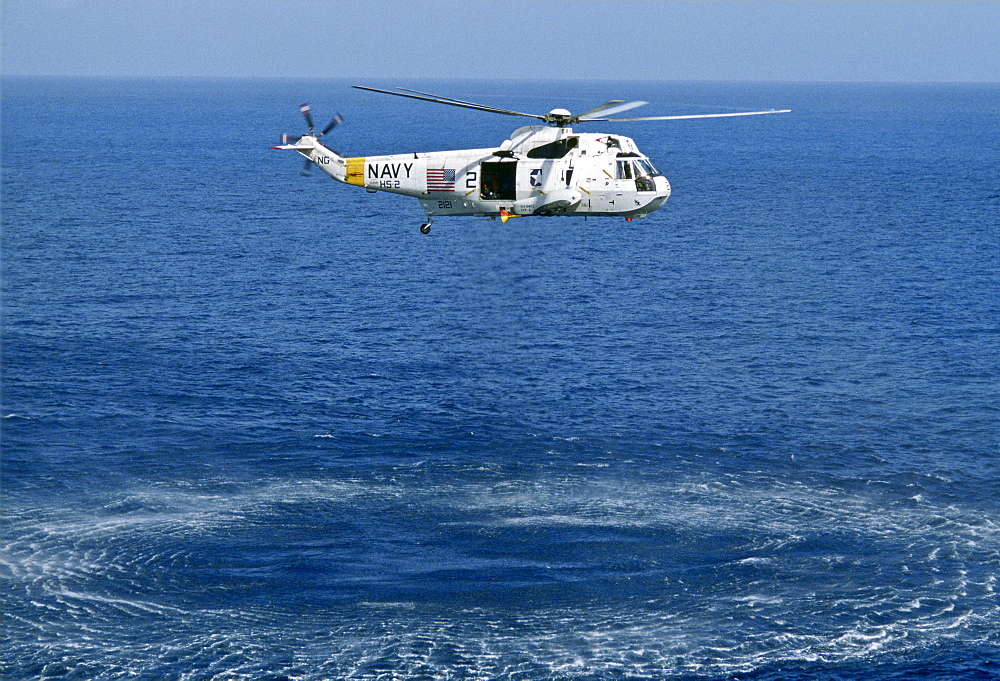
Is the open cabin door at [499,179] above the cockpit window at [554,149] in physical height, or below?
below

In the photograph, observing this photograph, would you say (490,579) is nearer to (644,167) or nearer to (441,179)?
(441,179)

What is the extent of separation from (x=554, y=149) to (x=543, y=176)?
7.41ft

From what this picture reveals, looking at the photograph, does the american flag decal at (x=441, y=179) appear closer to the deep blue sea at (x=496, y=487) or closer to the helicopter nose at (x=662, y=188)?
the helicopter nose at (x=662, y=188)

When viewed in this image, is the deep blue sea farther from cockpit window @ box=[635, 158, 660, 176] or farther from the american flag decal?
cockpit window @ box=[635, 158, 660, 176]

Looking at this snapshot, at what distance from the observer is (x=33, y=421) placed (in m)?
134

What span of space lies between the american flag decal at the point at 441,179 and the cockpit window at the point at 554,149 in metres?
6.28

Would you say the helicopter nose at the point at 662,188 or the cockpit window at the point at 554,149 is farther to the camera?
the helicopter nose at the point at 662,188

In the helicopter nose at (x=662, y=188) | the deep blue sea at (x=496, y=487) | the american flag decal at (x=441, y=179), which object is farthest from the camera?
the deep blue sea at (x=496, y=487)

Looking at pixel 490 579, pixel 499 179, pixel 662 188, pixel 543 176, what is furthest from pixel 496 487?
pixel 662 188

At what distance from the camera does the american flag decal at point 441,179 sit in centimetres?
8931

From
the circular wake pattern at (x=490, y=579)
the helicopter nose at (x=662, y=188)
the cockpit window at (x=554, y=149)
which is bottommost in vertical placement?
the circular wake pattern at (x=490, y=579)

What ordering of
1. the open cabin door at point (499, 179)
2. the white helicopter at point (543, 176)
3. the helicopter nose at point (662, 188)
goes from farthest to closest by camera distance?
the open cabin door at point (499, 179)
the helicopter nose at point (662, 188)
the white helicopter at point (543, 176)

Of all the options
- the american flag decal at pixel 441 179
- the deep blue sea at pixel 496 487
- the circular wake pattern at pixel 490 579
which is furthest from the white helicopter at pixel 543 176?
the deep blue sea at pixel 496 487

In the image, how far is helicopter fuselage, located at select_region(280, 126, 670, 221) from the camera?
88.6 metres
